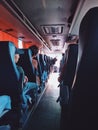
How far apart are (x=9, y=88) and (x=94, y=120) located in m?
1.34

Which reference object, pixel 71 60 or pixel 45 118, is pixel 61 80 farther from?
pixel 45 118

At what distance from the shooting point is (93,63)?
81 centimetres

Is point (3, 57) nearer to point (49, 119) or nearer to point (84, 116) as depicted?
point (84, 116)

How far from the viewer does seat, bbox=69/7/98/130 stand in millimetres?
801

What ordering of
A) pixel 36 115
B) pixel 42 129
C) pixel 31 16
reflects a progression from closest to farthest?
pixel 42 129 → pixel 36 115 → pixel 31 16

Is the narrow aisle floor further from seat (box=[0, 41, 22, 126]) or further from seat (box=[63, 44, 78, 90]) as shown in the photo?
seat (box=[63, 44, 78, 90])

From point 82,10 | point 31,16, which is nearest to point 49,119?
point 82,10

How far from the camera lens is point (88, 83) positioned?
813 mm

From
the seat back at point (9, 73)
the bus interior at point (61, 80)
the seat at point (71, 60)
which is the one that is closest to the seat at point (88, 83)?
the bus interior at point (61, 80)

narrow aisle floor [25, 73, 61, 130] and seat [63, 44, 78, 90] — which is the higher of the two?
seat [63, 44, 78, 90]

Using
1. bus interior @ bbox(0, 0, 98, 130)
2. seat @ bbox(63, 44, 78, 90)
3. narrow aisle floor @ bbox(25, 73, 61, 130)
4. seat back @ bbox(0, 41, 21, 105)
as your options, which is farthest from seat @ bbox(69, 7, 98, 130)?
narrow aisle floor @ bbox(25, 73, 61, 130)

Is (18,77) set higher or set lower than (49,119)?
higher

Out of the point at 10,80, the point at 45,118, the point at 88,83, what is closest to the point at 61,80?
the point at 10,80

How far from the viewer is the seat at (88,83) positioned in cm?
80
